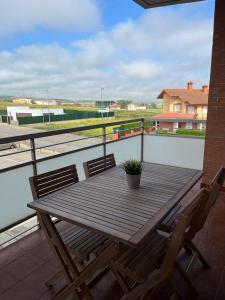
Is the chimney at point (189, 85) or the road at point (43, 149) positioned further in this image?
the chimney at point (189, 85)

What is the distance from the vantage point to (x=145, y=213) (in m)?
1.51

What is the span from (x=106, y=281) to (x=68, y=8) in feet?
38.2

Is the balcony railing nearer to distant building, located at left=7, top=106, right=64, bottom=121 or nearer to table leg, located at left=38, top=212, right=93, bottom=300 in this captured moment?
table leg, located at left=38, top=212, right=93, bottom=300

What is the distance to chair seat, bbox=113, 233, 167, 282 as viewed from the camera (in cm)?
148

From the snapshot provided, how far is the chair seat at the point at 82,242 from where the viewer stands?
165 centimetres

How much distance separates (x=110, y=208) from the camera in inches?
62.0

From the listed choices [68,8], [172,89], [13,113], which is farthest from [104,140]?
[68,8]

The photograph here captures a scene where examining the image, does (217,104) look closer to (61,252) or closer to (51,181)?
(51,181)

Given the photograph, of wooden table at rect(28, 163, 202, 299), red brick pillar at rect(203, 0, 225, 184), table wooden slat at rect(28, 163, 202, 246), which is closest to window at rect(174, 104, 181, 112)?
red brick pillar at rect(203, 0, 225, 184)

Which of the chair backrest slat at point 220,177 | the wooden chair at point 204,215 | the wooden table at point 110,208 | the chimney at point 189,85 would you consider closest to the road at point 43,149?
the wooden table at point 110,208

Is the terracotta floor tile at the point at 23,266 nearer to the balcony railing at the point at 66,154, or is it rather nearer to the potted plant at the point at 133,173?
the balcony railing at the point at 66,154

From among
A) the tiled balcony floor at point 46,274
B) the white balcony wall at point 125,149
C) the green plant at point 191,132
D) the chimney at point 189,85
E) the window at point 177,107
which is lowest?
the tiled balcony floor at point 46,274

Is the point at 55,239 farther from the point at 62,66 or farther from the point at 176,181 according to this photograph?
the point at 62,66

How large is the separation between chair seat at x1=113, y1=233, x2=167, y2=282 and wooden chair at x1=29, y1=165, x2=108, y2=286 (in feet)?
0.70
